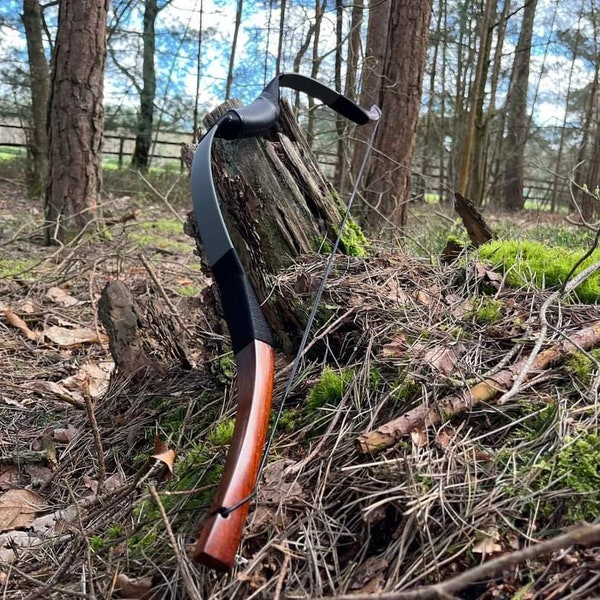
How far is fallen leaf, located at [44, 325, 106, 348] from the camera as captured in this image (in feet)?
12.6

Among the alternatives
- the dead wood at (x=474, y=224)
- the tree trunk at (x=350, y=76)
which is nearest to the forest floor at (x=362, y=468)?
the dead wood at (x=474, y=224)

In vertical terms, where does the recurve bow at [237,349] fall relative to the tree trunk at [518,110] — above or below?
below

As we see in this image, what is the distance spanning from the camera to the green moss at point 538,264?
7.44 feet

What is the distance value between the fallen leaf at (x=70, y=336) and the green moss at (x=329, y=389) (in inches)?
92.3

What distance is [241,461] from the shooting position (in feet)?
4.50

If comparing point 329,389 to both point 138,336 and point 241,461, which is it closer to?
point 241,461

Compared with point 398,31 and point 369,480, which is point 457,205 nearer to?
point 369,480

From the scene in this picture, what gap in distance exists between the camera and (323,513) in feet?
4.69

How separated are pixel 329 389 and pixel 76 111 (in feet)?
18.2

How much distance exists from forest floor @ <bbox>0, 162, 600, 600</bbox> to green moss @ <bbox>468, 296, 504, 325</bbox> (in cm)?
1

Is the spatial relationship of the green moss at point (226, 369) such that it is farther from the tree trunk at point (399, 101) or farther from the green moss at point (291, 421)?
the tree trunk at point (399, 101)

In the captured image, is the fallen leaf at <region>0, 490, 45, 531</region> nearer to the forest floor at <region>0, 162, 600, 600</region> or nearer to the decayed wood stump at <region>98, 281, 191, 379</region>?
the forest floor at <region>0, 162, 600, 600</region>

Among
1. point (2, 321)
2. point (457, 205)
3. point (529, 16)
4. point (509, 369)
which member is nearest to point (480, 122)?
point (529, 16)

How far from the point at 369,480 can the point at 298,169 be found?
1.49 meters
